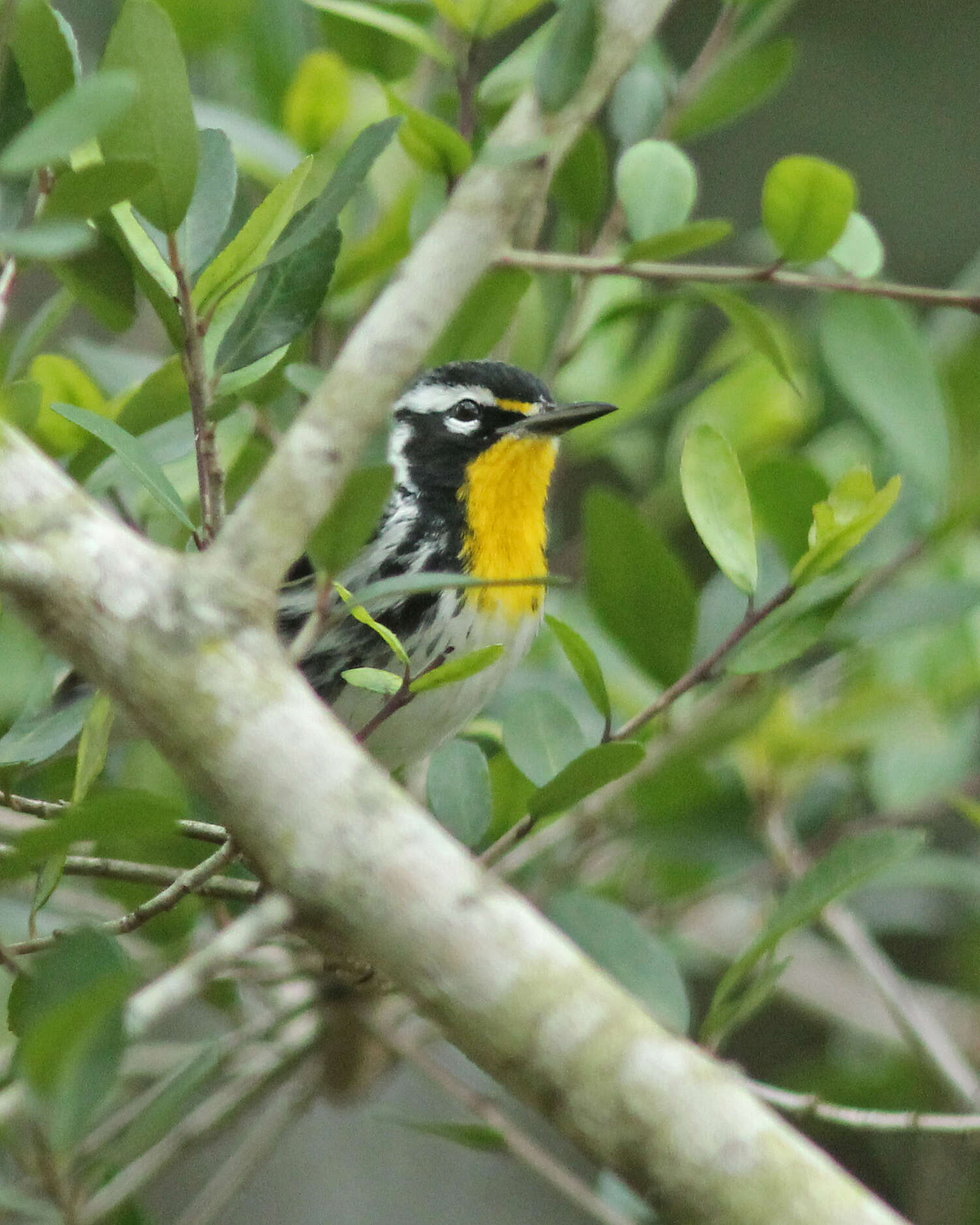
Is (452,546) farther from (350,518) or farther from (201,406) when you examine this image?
Answer: (350,518)

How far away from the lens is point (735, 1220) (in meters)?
0.74

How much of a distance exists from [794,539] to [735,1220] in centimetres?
92

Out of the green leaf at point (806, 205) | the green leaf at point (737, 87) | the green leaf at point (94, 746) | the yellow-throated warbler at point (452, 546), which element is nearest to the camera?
the green leaf at point (94, 746)

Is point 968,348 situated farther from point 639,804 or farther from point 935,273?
point 935,273

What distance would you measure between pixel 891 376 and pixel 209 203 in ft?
2.53


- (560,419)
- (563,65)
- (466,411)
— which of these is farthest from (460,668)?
(466,411)

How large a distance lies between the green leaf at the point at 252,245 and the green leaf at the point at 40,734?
0.37 m

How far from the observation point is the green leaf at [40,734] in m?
1.21

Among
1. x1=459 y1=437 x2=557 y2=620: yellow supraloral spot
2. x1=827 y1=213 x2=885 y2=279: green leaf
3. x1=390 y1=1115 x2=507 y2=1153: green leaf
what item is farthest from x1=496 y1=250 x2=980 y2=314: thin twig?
x1=390 y1=1115 x2=507 y2=1153: green leaf

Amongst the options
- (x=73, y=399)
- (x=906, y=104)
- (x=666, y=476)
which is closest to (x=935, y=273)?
(x=906, y=104)

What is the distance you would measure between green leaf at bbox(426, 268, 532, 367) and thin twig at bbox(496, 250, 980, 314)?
0.24 m

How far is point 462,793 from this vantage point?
Answer: 1349 millimetres

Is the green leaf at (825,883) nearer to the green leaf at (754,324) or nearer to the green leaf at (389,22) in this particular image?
the green leaf at (754,324)

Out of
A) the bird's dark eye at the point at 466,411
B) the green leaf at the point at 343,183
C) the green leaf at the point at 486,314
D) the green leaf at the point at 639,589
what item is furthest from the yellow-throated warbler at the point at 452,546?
the green leaf at the point at 343,183
